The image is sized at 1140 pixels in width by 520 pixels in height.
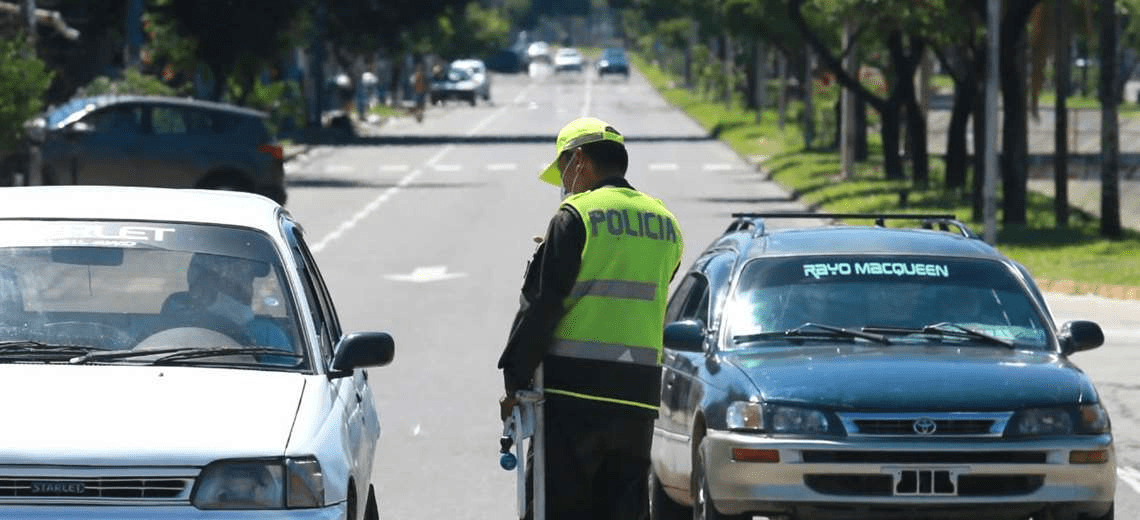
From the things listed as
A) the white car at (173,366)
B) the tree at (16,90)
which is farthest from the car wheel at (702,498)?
the tree at (16,90)

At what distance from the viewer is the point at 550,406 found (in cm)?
737

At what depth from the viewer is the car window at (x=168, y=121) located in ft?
106

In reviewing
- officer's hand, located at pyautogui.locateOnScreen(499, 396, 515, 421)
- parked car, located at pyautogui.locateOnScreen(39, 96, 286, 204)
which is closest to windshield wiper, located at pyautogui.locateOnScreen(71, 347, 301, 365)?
officer's hand, located at pyautogui.locateOnScreen(499, 396, 515, 421)

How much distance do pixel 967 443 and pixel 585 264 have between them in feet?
6.66

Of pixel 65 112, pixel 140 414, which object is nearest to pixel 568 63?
pixel 65 112

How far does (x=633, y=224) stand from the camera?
742 centimetres

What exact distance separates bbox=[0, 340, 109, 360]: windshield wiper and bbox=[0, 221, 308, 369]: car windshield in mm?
49

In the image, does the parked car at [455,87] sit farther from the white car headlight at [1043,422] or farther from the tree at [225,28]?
the white car headlight at [1043,422]

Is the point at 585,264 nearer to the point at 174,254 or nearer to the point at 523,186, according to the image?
the point at 174,254

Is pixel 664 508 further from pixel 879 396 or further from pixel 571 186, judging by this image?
pixel 571 186

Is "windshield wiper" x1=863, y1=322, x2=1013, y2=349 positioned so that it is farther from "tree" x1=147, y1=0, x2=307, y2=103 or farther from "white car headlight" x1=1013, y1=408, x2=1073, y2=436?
"tree" x1=147, y1=0, x2=307, y2=103

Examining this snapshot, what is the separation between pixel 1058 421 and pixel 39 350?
3741 mm

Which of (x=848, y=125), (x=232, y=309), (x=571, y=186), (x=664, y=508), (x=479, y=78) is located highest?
(x=571, y=186)

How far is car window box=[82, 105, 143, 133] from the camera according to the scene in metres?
32.1
